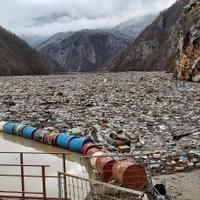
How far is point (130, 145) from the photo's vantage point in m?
14.1

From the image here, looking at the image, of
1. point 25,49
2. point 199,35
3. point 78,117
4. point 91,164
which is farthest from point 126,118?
point 25,49

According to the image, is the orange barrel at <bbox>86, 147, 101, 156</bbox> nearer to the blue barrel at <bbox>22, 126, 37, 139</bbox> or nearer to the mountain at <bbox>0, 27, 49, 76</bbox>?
the blue barrel at <bbox>22, 126, 37, 139</bbox>

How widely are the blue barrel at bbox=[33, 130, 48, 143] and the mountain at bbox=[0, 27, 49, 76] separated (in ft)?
429

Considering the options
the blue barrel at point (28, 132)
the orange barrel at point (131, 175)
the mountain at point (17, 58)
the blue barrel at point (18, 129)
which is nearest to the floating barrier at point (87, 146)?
the orange barrel at point (131, 175)

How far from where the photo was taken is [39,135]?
16.4 m

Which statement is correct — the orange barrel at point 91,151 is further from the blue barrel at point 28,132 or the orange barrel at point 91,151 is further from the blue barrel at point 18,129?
the blue barrel at point 18,129

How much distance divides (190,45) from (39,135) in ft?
131

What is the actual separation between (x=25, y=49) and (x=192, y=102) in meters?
174

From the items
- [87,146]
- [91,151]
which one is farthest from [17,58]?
[91,151]

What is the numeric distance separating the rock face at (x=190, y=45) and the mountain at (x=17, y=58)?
93.1m

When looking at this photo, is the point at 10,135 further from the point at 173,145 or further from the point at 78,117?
the point at 173,145

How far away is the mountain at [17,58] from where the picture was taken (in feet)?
512

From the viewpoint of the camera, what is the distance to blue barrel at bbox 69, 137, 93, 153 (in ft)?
45.0

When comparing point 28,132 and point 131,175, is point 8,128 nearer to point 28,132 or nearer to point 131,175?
point 28,132
